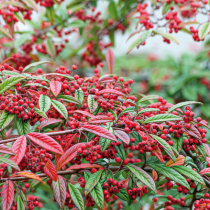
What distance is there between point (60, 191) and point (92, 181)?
0.16 metres

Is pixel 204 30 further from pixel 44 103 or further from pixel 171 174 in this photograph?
pixel 44 103

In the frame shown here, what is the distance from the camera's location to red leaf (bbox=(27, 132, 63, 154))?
1.19 m

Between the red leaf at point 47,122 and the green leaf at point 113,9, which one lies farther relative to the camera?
the green leaf at point 113,9

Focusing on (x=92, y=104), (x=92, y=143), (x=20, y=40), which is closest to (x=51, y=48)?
(x=20, y=40)

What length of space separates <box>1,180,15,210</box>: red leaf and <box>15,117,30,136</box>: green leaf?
24cm

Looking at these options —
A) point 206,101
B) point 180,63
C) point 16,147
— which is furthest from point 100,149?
point 180,63

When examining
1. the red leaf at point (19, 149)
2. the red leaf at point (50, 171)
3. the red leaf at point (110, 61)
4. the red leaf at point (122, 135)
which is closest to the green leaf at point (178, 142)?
the red leaf at point (122, 135)

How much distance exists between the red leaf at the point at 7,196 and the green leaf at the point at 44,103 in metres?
0.39

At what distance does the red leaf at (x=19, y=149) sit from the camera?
1.13 m

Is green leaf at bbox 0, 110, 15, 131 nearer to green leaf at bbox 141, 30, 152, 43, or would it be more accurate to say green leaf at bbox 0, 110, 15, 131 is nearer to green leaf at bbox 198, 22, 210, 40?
green leaf at bbox 141, 30, 152, 43

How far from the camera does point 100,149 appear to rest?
124 cm

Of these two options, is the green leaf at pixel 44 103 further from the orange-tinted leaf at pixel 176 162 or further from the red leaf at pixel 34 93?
the orange-tinted leaf at pixel 176 162

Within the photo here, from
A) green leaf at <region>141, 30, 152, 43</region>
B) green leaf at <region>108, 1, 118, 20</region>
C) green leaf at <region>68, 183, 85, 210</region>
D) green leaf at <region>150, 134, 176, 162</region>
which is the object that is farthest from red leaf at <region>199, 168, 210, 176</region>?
green leaf at <region>108, 1, 118, 20</region>

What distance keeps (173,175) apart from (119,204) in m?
0.95
